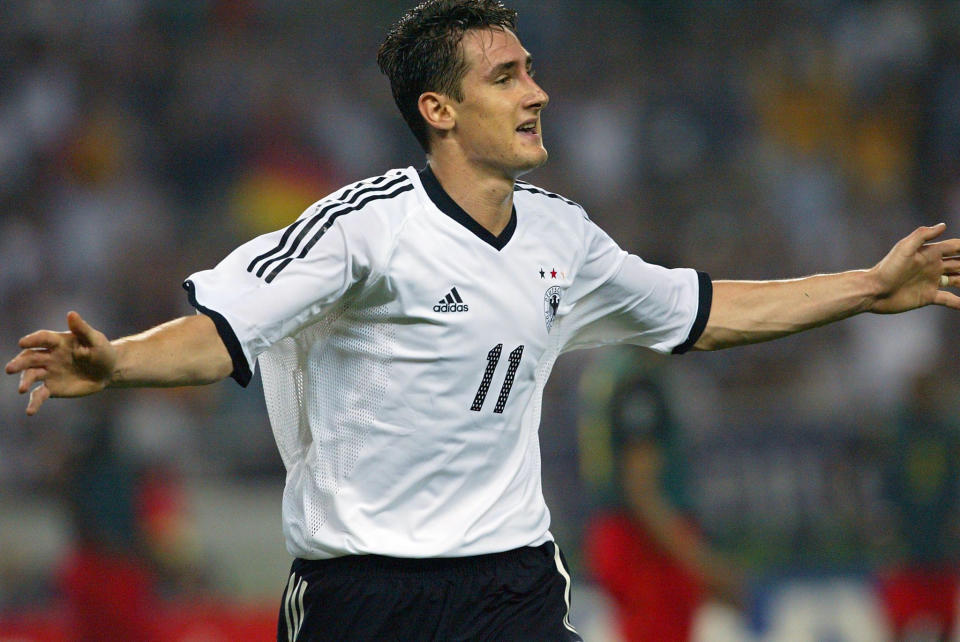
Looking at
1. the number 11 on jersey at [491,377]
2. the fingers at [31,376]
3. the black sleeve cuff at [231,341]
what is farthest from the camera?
the number 11 on jersey at [491,377]

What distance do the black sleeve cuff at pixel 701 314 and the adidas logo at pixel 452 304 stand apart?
0.84 meters

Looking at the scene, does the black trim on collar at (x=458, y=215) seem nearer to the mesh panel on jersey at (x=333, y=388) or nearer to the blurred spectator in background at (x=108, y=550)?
the mesh panel on jersey at (x=333, y=388)

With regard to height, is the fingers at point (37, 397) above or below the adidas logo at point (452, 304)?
below

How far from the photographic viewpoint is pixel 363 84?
10.9m

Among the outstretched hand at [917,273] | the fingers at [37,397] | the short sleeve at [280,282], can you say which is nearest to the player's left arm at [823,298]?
the outstretched hand at [917,273]

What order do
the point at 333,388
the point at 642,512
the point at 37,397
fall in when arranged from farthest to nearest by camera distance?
the point at 642,512
the point at 333,388
the point at 37,397

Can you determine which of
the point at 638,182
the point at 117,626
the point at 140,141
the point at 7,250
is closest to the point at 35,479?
the point at 117,626

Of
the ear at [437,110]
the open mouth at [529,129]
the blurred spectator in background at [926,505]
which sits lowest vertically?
the blurred spectator in background at [926,505]

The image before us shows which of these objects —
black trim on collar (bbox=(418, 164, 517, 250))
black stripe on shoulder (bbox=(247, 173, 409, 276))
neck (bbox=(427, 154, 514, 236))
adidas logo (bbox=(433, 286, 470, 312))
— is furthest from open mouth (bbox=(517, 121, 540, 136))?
adidas logo (bbox=(433, 286, 470, 312))

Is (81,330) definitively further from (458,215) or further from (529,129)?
(529,129)

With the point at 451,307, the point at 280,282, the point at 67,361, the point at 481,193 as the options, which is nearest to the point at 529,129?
the point at 481,193

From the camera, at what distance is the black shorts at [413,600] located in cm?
318

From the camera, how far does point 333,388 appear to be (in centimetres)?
323

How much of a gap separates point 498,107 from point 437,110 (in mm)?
178
